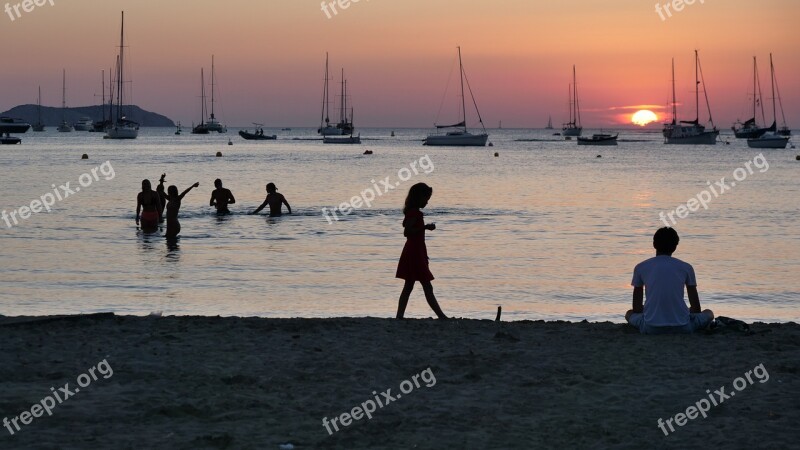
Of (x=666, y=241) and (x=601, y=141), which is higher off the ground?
(x=601, y=141)

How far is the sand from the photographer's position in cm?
655

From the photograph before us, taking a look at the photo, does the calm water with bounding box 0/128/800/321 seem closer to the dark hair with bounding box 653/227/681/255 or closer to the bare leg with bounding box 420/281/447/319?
the bare leg with bounding box 420/281/447/319

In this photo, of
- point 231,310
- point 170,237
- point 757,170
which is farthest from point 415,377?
point 757,170

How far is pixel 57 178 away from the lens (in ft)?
183

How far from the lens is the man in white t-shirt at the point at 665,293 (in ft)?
30.8

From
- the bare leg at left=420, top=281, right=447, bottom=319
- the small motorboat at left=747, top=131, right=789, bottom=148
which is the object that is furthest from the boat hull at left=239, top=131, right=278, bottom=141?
the bare leg at left=420, top=281, right=447, bottom=319

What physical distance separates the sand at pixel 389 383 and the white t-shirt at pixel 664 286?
0.28 m

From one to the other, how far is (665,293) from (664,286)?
11 cm

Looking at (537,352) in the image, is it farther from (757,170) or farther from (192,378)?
(757,170)

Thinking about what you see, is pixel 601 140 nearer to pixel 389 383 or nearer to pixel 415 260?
pixel 415 260

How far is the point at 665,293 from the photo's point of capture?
31.3 ft

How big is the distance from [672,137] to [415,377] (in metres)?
135

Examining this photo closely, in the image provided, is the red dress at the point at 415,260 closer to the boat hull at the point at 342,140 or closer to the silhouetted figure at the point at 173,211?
the silhouetted figure at the point at 173,211

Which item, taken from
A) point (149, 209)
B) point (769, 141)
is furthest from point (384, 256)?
point (769, 141)
